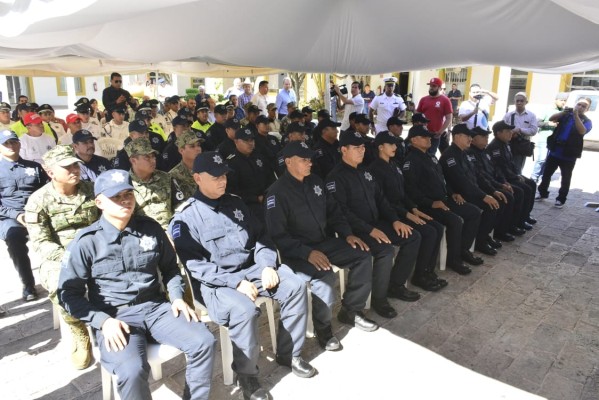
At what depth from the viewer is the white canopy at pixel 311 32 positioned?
2334mm

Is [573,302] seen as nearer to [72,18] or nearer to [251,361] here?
[251,361]

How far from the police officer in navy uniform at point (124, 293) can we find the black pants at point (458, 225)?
10.5ft

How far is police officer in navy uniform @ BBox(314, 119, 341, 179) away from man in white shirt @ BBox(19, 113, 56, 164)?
145 inches

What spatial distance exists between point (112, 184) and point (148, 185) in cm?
127

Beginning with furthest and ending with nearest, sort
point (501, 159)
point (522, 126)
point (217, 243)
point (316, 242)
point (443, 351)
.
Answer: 1. point (522, 126)
2. point (501, 159)
3. point (316, 242)
4. point (443, 351)
5. point (217, 243)

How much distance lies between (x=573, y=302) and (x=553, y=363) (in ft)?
4.09

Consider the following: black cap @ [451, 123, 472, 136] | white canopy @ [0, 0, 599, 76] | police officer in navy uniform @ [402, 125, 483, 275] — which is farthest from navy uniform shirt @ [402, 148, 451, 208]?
white canopy @ [0, 0, 599, 76]

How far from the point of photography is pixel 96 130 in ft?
22.9

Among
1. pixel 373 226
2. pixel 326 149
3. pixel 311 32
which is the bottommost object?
pixel 373 226

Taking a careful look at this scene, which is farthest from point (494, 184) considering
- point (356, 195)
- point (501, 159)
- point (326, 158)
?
point (356, 195)

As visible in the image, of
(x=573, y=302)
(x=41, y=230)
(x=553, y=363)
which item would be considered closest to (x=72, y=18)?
(x=41, y=230)

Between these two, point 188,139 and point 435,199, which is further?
point 435,199

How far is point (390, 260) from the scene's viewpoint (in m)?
3.86

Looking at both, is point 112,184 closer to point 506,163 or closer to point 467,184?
point 467,184
